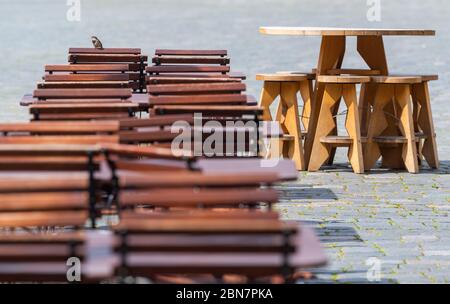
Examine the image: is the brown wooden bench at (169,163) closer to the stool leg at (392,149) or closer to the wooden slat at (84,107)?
the wooden slat at (84,107)

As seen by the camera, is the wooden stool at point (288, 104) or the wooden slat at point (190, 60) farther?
the wooden slat at point (190, 60)

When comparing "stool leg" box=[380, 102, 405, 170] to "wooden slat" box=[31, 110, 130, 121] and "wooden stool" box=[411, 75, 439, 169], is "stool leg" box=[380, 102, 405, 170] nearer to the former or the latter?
"wooden stool" box=[411, 75, 439, 169]

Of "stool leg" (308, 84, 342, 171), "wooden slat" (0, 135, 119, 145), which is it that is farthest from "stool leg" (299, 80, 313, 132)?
"wooden slat" (0, 135, 119, 145)

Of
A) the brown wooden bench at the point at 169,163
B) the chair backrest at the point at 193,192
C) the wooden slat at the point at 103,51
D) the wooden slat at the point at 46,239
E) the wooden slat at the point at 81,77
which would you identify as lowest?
the wooden slat at the point at 46,239

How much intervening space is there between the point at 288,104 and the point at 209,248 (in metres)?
7.28

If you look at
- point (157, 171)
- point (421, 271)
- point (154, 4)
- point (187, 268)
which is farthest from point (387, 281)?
point (154, 4)

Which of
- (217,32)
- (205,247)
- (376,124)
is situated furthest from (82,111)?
(217,32)

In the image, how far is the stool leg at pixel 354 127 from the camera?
1200cm

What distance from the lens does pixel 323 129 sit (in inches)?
484

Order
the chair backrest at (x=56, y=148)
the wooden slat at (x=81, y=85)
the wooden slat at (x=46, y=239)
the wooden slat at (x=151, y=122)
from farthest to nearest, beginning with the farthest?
the wooden slat at (x=81, y=85) < the wooden slat at (x=151, y=122) < the chair backrest at (x=56, y=148) < the wooden slat at (x=46, y=239)

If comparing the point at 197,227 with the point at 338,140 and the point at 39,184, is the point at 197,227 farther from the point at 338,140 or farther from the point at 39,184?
the point at 338,140

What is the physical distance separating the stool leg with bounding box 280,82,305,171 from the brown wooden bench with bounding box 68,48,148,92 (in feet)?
4.89

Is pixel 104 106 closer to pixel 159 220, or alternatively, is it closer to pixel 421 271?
pixel 421 271

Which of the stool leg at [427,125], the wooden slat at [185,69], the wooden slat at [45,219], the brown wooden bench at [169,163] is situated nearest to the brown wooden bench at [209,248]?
the wooden slat at [45,219]
